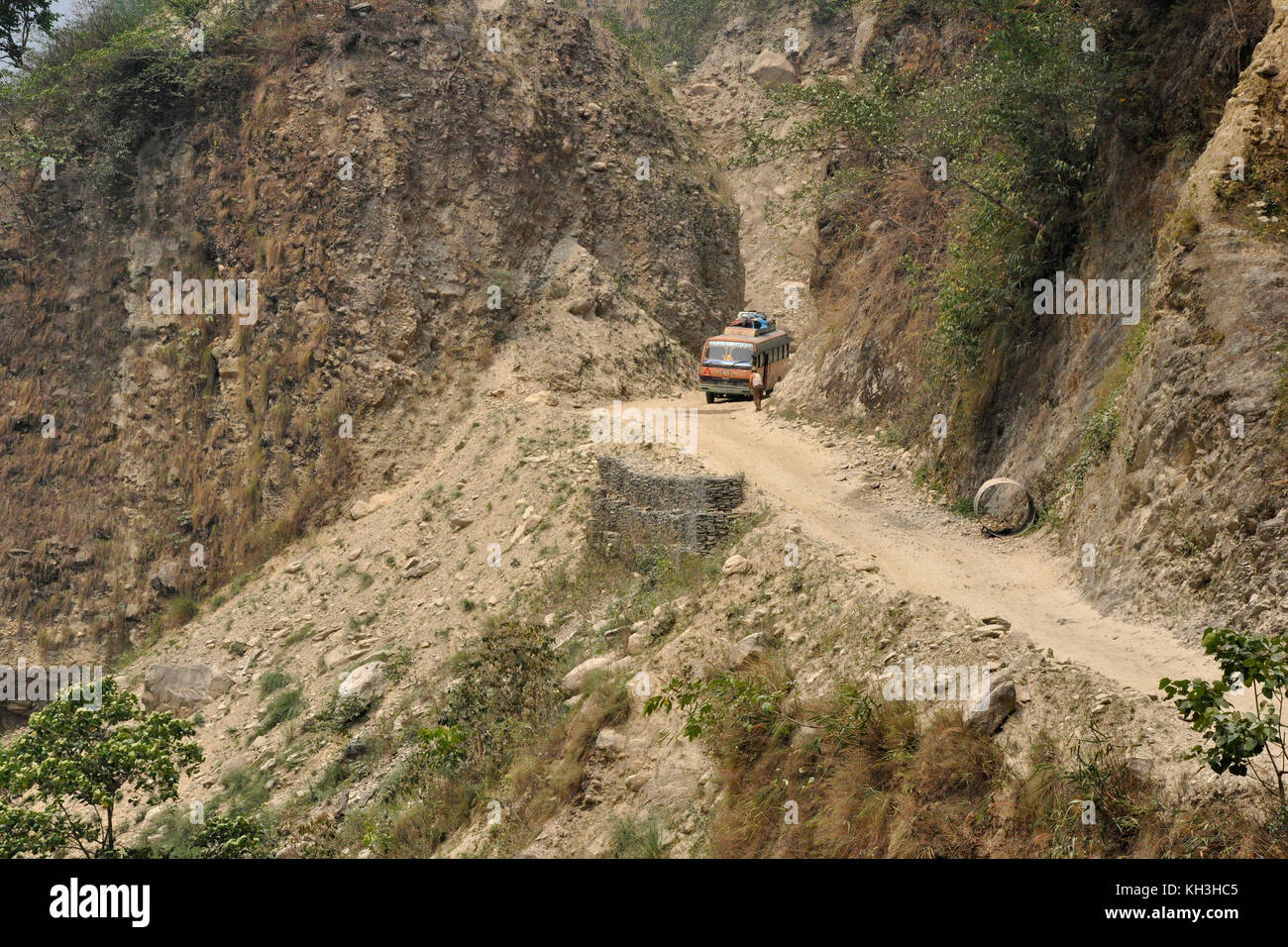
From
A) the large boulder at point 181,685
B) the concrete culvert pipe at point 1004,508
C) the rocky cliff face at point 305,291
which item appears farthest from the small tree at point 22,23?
the concrete culvert pipe at point 1004,508

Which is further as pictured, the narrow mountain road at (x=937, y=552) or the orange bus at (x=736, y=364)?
the orange bus at (x=736, y=364)

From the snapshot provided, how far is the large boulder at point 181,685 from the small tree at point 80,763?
5421mm

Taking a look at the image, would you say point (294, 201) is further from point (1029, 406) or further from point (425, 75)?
point (1029, 406)

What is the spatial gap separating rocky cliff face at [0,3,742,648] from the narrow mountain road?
312 inches

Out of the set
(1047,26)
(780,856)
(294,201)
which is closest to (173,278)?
(294,201)

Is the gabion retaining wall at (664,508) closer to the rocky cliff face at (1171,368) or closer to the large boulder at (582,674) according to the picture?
the large boulder at (582,674)

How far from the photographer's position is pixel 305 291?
26.4 metres

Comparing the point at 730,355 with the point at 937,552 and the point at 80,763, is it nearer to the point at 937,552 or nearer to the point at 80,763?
the point at 937,552

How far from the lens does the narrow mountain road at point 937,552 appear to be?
9.39 meters

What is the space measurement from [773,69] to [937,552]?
32934 millimetres

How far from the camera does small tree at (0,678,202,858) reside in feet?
43.3

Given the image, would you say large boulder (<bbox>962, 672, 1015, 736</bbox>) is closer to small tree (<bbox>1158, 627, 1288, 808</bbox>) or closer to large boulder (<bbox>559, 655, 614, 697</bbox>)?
small tree (<bbox>1158, 627, 1288, 808</bbox>)

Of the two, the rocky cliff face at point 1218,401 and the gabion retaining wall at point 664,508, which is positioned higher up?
the rocky cliff face at point 1218,401

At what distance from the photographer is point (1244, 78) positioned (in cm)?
1126
